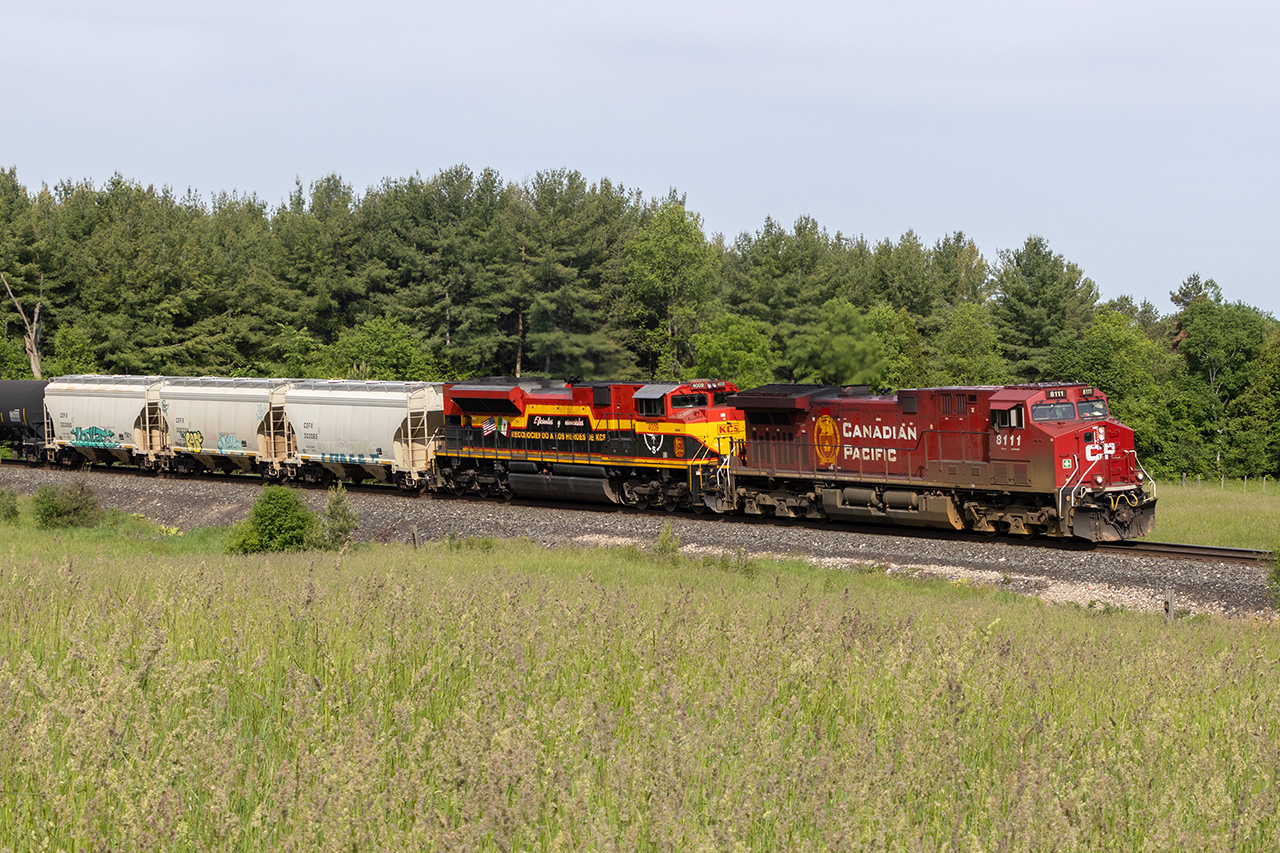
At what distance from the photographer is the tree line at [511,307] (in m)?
66.3

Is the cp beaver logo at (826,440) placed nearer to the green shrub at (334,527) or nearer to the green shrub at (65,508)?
the green shrub at (334,527)

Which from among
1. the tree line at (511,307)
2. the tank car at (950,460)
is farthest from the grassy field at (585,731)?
the tree line at (511,307)

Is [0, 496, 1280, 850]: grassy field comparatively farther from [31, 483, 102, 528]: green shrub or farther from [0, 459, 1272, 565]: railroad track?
[31, 483, 102, 528]: green shrub

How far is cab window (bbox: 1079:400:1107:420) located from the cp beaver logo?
5684 mm

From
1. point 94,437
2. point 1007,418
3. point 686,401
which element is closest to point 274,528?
point 686,401

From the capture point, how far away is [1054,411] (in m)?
23.0

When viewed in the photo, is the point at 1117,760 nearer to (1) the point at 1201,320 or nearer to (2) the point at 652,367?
(2) the point at 652,367

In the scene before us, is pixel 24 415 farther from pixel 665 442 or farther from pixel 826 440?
pixel 826 440

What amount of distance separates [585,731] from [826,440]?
21.9 metres

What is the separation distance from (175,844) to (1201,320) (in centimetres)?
8869

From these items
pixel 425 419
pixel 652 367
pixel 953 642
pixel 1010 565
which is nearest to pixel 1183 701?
pixel 953 642

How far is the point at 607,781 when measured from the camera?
14.2ft

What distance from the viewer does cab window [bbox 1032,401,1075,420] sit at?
2272 centimetres

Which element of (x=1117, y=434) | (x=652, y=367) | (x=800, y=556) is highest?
(x=652, y=367)
